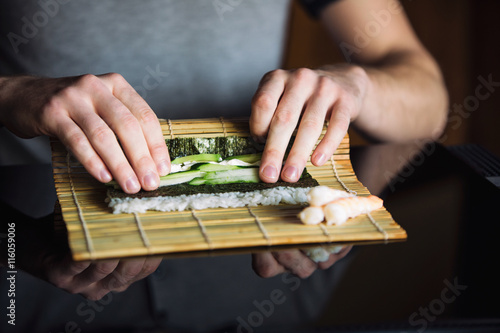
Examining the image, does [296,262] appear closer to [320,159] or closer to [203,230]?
[203,230]

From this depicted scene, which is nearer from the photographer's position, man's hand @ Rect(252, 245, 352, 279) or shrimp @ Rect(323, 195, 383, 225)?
man's hand @ Rect(252, 245, 352, 279)

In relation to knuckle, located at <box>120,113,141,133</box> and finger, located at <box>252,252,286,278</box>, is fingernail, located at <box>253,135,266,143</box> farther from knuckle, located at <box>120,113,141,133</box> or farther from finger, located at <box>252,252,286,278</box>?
finger, located at <box>252,252,286,278</box>

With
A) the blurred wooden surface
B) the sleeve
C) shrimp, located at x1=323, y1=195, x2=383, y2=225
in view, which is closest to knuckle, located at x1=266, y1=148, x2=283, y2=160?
shrimp, located at x1=323, y1=195, x2=383, y2=225

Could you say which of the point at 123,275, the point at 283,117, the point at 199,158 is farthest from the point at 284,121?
the point at 123,275

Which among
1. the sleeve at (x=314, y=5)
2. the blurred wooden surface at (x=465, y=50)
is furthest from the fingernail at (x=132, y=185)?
the blurred wooden surface at (x=465, y=50)

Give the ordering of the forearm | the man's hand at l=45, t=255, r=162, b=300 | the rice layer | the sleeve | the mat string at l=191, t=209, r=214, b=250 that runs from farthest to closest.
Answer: the sleeve
the forearm
the rice layer
the mat string at l=191, t=209, r=214, b=250
the man's hand at l=45, t=255, r=162, b=300

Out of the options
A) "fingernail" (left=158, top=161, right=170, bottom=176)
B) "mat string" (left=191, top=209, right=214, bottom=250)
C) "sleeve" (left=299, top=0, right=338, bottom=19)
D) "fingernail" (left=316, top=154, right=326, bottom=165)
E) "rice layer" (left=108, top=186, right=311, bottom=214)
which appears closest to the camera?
"mat string" (left=191, top=209, right=214, bottom=250)

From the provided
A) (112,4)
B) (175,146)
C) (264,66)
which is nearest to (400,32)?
(264,66)
